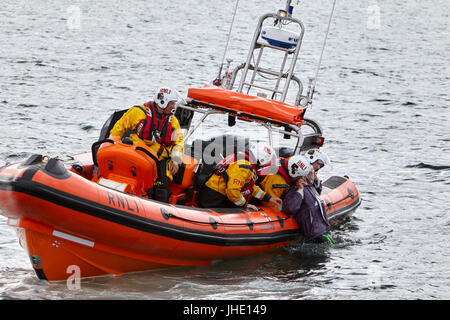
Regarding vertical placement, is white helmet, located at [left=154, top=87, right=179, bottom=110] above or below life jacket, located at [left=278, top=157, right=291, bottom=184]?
above

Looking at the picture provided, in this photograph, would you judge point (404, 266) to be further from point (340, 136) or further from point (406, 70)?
point (406, 70)

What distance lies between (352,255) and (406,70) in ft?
38.4

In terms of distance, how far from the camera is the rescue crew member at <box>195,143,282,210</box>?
5461 millimetres

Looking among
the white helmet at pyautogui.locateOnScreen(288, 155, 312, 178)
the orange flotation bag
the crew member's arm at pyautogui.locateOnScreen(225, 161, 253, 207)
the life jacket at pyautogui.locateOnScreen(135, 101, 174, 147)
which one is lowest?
the crew member's arm at pyautogui.locateOnScreen(225, 161, 253, 207)

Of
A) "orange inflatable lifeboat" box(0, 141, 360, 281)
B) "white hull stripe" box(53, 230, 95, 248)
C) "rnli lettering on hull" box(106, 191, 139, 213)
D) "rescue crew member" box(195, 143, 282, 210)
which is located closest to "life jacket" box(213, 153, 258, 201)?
"rescue crew member" box(195, 143, 282, 210)

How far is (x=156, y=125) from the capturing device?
5.50 m

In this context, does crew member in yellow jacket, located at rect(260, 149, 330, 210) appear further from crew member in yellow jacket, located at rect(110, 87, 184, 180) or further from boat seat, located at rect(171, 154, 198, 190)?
crew member in yellow jacket, located at rect(110, 87, 184, 180)

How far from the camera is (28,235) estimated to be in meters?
4.69

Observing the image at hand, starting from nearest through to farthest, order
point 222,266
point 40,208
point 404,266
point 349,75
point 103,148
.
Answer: point 40,208, point 103,148, point 222,266, point 404,266, point 349,75

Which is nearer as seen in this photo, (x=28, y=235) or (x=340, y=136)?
(x=28, y=235)

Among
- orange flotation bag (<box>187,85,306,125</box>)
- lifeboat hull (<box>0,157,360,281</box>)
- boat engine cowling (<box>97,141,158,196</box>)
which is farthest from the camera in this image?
orange flotation bag (<box>187,85,306,125</box>)

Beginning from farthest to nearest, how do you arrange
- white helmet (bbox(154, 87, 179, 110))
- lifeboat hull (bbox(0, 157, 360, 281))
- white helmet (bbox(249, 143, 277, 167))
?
white helmet (bbox(249, 143, 277, 167)) → white helmet (bbox(154, 87, 179, 110)) → lifeboat hull (bbox(0, 157, 360, 281))
